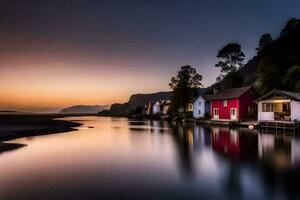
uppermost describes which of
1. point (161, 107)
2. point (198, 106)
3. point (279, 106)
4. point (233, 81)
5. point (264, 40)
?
point (264, 40)

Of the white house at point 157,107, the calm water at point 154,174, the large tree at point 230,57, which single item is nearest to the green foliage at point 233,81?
the large tree at point 230,57

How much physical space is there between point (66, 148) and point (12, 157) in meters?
7.13

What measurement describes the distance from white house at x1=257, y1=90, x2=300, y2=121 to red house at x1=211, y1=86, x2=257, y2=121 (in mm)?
9737

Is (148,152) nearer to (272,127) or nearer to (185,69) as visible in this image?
(272,127)

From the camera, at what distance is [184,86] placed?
92.1 metres

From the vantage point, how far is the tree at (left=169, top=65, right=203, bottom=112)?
91.2 m

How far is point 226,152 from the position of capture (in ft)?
91.5

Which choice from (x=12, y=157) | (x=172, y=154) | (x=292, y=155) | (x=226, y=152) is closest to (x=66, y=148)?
(x=12, y=157)

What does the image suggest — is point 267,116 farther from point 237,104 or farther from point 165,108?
point 165,108

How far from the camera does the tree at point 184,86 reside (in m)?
91.2

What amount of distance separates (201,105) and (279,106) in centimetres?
3023

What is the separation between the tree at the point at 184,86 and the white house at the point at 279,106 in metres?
39.5

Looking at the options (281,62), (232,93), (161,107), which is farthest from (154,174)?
(161,107)

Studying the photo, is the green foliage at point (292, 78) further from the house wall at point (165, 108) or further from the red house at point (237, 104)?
the house wall at point (165, 108)
